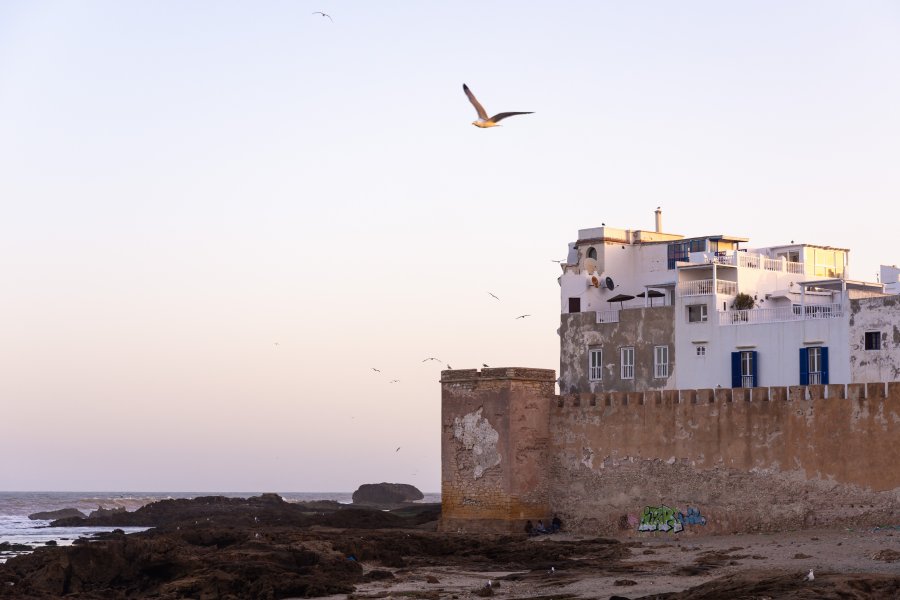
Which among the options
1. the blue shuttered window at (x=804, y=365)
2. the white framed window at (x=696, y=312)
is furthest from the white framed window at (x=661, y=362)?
the blue shuttered window at (x=804, y=365)

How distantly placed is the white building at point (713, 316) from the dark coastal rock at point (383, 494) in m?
45.9

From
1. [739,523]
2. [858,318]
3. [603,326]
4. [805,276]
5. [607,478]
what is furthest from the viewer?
[805,276]

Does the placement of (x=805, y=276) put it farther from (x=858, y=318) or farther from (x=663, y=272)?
(x=858, y=318)

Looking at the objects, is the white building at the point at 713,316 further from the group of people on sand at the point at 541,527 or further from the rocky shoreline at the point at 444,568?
the rocky shoreline at the point at 444,568

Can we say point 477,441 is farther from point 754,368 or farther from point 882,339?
point 882,339

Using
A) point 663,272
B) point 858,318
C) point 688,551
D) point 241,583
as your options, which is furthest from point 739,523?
point 663,272

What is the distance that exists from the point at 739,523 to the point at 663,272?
1540cm

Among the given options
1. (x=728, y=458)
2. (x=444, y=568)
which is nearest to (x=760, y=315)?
(x=728, y=458)

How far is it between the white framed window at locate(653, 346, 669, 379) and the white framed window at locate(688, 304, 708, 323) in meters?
1.19

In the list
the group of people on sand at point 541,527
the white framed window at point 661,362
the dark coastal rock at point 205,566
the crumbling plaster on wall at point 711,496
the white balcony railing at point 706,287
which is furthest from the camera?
the white balcony railing at point 706,287

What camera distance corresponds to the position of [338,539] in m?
34.9

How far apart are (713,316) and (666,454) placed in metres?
9.02

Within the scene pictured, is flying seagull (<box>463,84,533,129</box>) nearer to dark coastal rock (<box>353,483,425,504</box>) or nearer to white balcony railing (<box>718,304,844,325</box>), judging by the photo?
white balcony railing (<box>718,304,844,325</box>)

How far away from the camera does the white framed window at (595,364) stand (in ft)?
149
